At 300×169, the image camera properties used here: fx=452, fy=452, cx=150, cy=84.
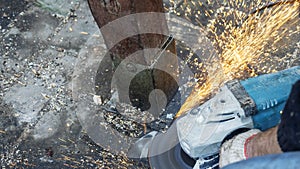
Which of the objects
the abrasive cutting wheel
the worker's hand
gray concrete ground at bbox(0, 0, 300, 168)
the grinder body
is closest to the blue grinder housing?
the grinder body

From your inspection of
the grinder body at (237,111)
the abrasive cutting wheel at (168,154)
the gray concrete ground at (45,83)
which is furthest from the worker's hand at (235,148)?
the gray concrete ground at (45,83)

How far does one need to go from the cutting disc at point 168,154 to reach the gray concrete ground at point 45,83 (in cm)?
14

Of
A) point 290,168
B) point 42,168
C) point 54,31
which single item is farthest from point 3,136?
point 290,168

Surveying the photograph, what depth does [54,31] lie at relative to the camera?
13.8ft

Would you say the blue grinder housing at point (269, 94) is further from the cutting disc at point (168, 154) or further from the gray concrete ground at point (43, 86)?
the gray concrete ground at point (43, 86)

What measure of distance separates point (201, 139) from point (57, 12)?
2.36m

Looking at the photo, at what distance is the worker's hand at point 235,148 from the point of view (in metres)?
2.18

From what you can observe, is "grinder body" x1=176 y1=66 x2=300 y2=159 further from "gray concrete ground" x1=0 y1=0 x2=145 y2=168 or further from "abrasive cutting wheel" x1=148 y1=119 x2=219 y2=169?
"gray concrete ground" x1=0 y1=0 x2=145 y2=168

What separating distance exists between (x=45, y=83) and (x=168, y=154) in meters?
1.34

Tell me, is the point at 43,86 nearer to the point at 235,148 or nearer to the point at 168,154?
the point at 168,154

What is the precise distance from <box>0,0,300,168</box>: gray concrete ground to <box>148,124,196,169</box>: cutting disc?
0.45ft

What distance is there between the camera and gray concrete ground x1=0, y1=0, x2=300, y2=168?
333cm

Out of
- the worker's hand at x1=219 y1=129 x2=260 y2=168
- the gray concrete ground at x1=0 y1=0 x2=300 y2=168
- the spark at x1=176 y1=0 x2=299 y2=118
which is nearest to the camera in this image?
the worker's hand at x1=219 y1=129 x2=260 y2=168

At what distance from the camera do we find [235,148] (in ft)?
7.30
